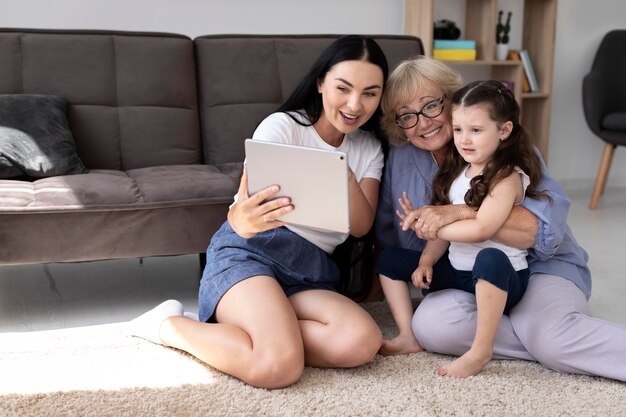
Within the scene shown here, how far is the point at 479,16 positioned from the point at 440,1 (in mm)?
232

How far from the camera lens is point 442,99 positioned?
196 cm

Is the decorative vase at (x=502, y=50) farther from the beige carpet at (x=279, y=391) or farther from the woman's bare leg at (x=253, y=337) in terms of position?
the woman's bare leg at (x=253, y=337)

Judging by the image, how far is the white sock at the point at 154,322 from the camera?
1958 millimetres

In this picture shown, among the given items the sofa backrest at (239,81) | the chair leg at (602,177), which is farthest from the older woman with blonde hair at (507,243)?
the chair leg at (602,177)

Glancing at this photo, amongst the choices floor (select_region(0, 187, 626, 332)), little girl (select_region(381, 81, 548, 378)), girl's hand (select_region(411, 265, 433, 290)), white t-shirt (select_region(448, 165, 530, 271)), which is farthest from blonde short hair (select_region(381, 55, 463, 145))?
floor (select_region(0, 187, 626, 332))

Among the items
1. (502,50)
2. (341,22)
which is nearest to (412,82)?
(341,22)

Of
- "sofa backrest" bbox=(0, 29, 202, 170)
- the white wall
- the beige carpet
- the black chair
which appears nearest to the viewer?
the beige carpet

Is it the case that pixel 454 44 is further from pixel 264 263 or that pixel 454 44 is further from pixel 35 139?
pixel 264 263

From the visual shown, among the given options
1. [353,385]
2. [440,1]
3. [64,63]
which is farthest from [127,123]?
[440,1]

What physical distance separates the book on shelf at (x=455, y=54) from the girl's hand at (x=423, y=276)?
226cm

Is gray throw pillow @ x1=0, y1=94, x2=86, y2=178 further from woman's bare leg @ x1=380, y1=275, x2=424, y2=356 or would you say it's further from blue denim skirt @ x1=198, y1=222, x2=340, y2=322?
woman's bare leg @ x1=380, y1=275, x2=424, y2=356

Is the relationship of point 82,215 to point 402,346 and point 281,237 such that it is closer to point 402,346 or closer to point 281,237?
point 281,237

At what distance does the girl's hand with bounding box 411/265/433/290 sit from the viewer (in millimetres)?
1941

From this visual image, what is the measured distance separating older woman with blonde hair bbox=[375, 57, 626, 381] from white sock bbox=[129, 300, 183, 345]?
57cm
